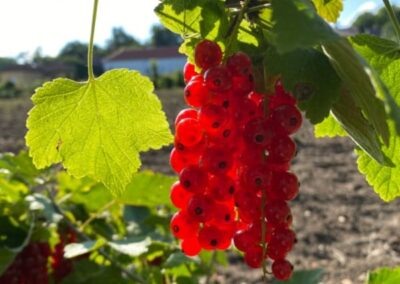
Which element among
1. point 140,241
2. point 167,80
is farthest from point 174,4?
point 167,80

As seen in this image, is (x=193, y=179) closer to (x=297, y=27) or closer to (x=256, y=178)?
(x=256, y=178)

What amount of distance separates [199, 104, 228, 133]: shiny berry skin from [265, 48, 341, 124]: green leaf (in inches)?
3.7

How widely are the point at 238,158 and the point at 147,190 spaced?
1293 mm

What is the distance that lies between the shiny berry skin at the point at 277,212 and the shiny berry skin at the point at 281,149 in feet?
0.22

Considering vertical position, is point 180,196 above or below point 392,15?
below

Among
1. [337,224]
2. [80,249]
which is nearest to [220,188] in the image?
[80,249]

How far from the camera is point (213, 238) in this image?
0.99 metres

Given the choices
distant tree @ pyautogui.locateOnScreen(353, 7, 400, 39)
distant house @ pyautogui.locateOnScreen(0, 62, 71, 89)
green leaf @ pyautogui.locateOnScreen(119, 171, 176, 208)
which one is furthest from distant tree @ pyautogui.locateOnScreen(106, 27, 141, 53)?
green leaf @ pyautogui.locateOnScreen(119, 171, 176, 208)

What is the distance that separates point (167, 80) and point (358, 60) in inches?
1475

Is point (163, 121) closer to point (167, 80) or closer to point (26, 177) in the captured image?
point (26, 177)

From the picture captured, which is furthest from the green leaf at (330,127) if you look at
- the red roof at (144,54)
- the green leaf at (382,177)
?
the red roof at (144,54)

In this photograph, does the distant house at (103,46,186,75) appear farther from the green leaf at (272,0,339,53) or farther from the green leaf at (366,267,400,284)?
the green leaf at (272,0,339,53)

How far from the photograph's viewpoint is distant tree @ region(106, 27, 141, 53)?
79938mm

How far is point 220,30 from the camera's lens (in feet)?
3.31
